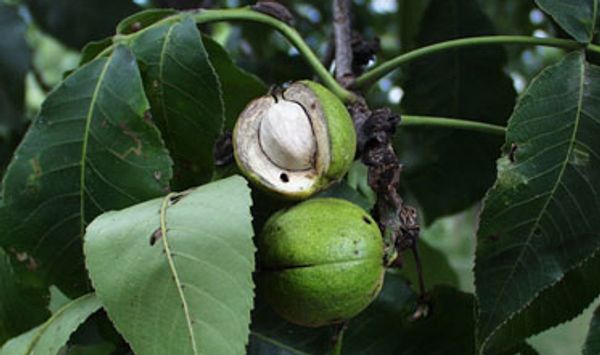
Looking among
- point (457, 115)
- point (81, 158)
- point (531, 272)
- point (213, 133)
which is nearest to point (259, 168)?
point (213, 133)

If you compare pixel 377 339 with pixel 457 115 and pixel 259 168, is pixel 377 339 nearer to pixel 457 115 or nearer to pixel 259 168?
pixel 259 168

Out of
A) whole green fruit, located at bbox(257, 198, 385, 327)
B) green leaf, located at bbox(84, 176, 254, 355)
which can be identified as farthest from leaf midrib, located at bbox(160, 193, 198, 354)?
whole green fruit, located at bbox(257, 198, 385, 327)

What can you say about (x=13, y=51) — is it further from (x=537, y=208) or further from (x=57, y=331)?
(x=537, y=208)

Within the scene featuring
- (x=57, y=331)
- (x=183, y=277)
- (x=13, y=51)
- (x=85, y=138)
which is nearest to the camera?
(x=183, y=277)

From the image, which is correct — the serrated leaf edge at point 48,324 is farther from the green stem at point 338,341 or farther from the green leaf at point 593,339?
the green leaf at point 593,339

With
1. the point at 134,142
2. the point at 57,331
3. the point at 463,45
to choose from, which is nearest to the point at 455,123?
the point at 463,45

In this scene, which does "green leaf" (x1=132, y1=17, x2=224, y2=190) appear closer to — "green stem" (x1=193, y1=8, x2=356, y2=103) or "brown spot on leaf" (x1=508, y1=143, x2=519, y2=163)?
"green stem" (x1=193, y1=8, x2=356, y2=103)
